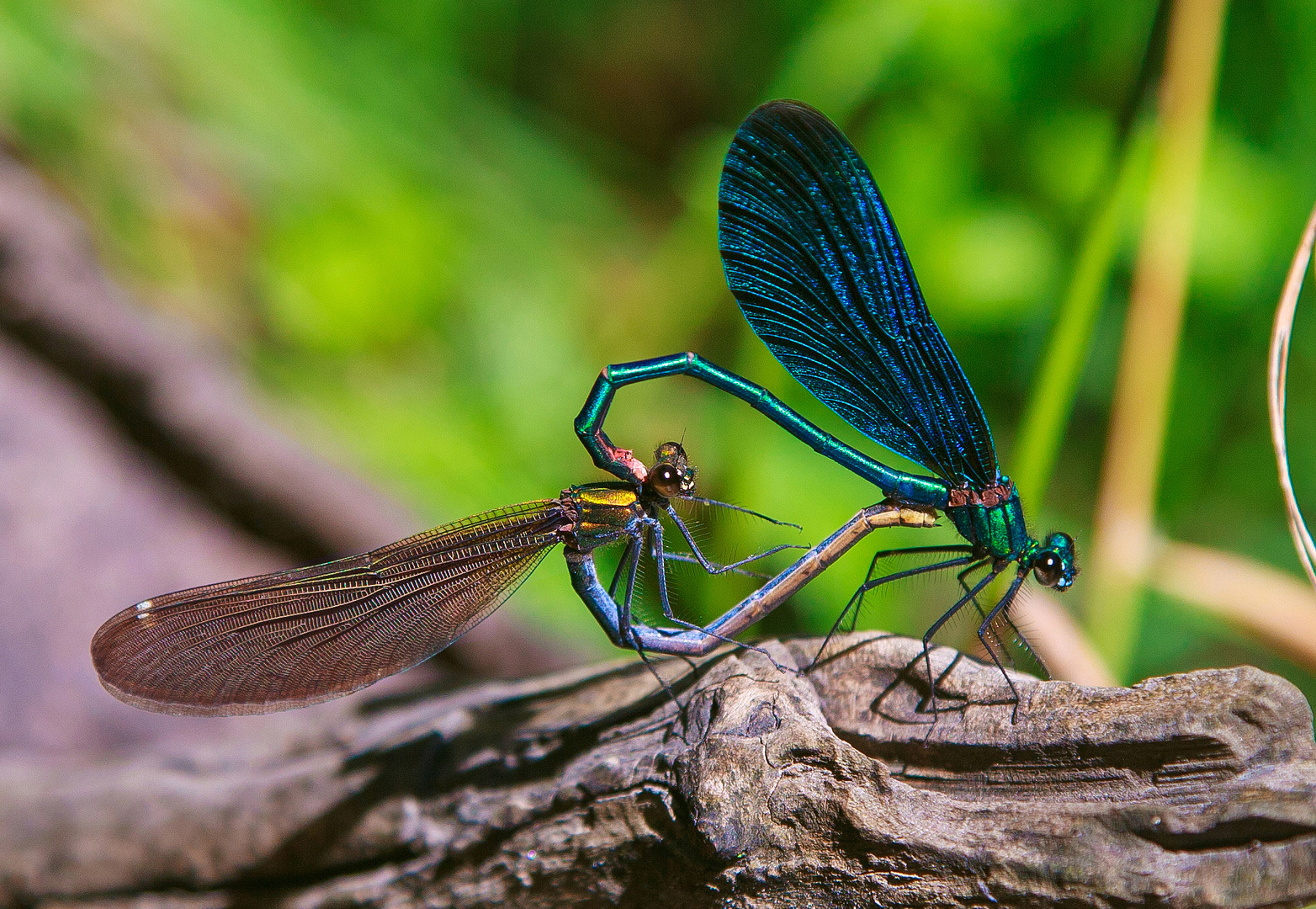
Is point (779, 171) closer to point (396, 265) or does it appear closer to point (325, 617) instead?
point (325, 617)

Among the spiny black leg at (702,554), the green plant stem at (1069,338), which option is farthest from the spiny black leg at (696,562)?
the green plant stem at (1069,338)

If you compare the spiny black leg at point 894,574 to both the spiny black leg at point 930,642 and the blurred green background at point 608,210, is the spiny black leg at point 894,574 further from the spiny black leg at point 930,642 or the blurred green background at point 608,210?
the blurred green background at point 608,210

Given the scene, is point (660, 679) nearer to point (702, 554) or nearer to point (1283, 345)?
point (702, 554)

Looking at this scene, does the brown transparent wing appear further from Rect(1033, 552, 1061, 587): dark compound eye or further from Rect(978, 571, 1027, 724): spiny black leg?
Rect(1033, 552, 1061, 587): dark compound eye

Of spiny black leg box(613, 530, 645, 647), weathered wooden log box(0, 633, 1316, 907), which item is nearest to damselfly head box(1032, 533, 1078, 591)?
weathered wooden log box(0, 633, 1316, 907)

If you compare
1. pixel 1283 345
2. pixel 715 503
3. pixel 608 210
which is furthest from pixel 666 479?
pixel 608 210

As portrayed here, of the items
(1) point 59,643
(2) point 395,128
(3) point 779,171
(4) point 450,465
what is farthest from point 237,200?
(3) point 779,171
